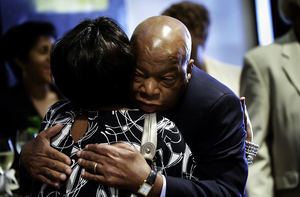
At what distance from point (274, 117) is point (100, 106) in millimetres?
1423

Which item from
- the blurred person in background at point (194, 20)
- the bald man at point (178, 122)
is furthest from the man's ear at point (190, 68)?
the blurred person in background at point (194, 20)

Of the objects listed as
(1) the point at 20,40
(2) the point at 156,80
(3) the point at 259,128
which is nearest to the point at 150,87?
(2) the point at 156,80

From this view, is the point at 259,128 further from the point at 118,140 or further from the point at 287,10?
the point at 118,140

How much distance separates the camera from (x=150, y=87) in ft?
3.31

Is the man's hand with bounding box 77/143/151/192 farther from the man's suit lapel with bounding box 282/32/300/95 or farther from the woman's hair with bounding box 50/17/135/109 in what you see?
the man's suit lapel with bounding box 282/32/300/95

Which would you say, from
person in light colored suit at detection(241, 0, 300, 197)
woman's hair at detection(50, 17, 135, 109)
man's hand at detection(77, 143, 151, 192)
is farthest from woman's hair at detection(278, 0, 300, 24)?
man's hand at detection(77, 143, 151, 192)

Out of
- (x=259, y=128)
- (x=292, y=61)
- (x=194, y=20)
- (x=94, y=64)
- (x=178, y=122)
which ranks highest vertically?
(x=94, y=64)

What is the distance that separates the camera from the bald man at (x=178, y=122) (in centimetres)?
97

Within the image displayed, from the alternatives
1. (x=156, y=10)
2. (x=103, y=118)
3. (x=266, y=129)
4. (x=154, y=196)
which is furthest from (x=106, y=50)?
(x=156, y=10)

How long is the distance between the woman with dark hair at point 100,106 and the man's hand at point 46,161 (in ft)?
0.07

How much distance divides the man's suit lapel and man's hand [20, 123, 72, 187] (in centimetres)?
158

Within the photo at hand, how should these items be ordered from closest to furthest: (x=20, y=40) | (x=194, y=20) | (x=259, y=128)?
(x=259, y=128), (x=194, y=20), (x=20, y=40)

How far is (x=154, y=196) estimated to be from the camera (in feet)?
3.23

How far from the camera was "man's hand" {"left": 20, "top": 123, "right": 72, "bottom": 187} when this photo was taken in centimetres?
101
